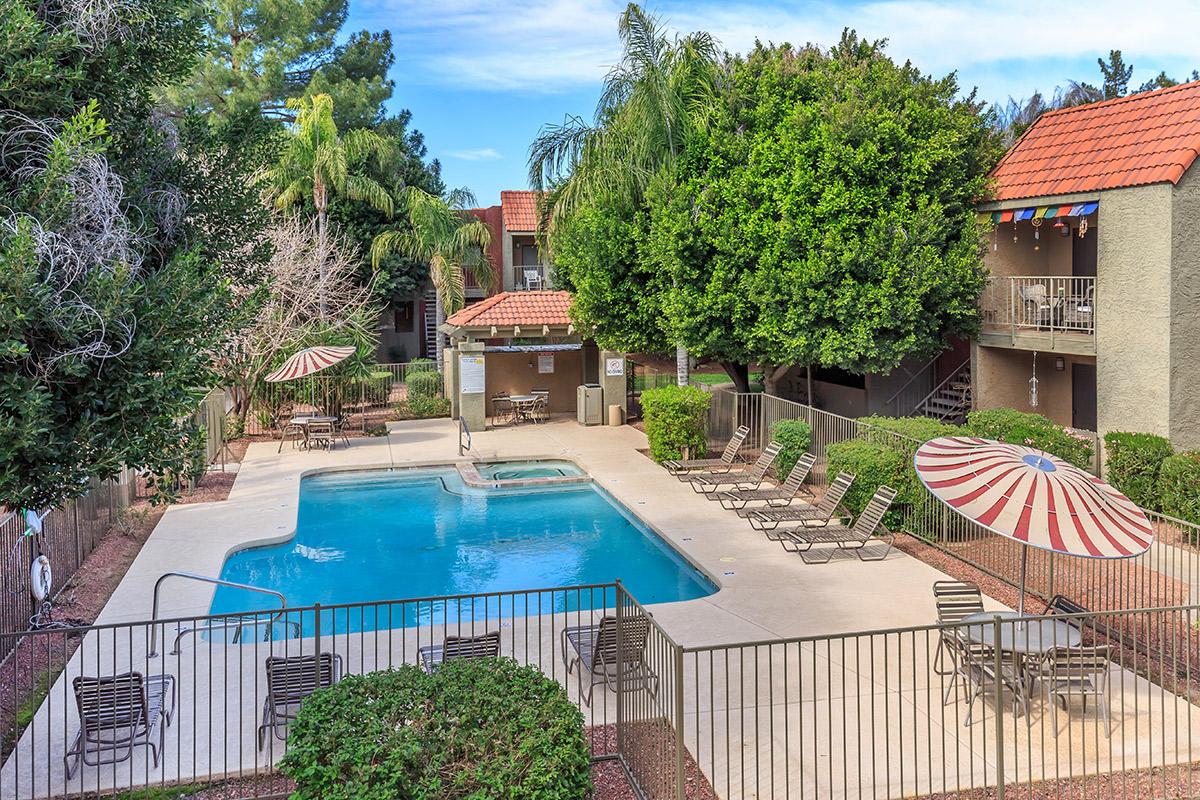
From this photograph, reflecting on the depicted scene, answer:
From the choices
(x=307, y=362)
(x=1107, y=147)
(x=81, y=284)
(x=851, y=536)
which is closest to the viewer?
(x=81, y=284)

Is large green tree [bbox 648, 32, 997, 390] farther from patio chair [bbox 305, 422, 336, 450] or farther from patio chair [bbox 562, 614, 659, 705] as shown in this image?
patio chair [bbox 562, 614, 659, 705]

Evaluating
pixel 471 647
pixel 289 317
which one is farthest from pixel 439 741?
pixel 289 317

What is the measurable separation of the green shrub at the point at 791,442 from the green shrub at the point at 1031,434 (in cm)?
308

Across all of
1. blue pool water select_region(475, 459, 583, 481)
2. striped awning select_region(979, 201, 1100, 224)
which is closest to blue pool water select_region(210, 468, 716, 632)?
blue pool water select_region(475, 459, 583, 481)

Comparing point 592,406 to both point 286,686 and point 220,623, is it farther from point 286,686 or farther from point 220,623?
point 286,686

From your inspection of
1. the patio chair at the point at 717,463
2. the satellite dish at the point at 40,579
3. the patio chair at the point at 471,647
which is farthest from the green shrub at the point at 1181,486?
the satellite dish at the point at 40,579

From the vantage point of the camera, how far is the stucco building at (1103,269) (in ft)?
60.6

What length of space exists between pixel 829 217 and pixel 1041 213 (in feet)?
13.8

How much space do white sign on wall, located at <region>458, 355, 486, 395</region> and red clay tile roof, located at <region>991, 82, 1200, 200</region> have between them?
13794 millimetres

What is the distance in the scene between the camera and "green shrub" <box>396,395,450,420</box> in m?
32.4

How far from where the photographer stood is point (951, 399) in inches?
1042

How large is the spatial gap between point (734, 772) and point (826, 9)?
168 ft

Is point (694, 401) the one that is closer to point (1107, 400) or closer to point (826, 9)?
point (1107, 400)

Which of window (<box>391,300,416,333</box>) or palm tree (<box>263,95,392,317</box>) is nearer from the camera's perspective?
palm tree (<box>263,95,392,317</box>)
